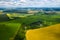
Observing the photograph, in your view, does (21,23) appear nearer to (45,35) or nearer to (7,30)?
(7,30)

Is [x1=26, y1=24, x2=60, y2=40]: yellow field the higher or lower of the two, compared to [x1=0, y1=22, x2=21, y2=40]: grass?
higher

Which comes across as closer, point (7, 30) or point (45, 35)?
point (45, 35)

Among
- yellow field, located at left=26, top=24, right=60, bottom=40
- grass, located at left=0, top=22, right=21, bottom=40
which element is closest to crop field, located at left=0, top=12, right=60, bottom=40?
grass, located at left=0, top=22, right=21, bottom=40

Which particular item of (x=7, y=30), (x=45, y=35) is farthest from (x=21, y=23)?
(x=45, y=35)

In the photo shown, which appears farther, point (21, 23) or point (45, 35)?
point (21, 23)

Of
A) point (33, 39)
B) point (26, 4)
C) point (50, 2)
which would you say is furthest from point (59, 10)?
point (33, 39)

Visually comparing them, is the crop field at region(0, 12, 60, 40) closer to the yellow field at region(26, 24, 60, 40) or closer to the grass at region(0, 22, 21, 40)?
the grass at region(0, 22, 21, 40)

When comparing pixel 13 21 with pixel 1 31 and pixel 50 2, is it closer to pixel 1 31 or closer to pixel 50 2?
pixel 1 31

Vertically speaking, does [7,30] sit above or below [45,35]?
below
